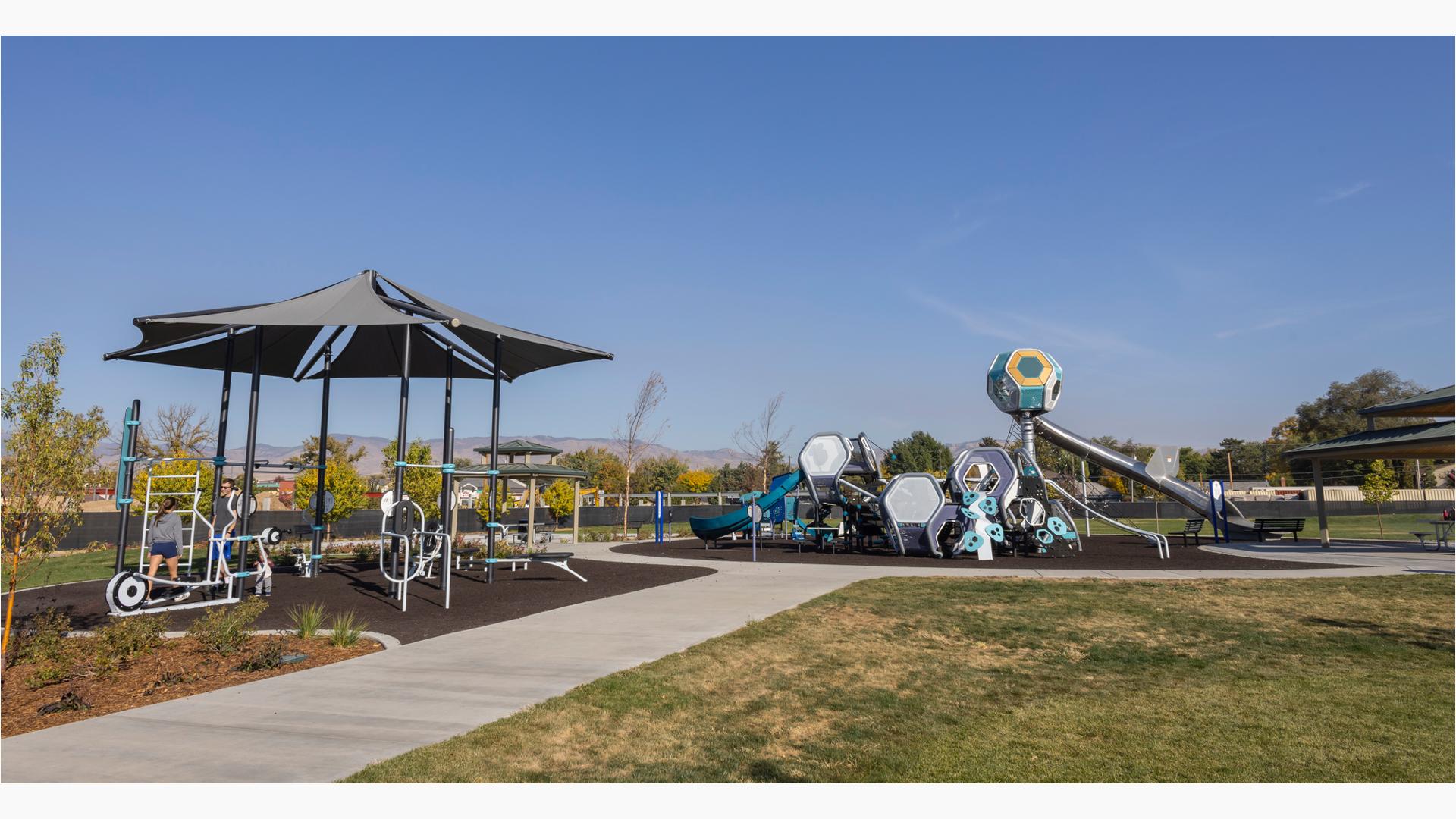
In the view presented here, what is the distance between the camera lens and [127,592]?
9.83 meters

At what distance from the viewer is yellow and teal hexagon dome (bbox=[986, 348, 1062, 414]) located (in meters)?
24.7

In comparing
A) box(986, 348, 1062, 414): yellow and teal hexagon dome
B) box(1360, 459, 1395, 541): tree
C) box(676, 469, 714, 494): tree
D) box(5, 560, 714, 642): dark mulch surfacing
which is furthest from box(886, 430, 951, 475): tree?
box(5, 560, 714, 642): dark mulch surfacing

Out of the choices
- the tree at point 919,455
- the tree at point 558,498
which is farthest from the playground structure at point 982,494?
the tree at point 919,455

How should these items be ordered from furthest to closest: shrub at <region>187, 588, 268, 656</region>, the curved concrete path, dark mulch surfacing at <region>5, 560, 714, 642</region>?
1. dark mulch surfacing at <region>5, 560, 714, 642</region>
2. shrub at <region>187, 588, 268, 656</region>
3. the curved concrete path

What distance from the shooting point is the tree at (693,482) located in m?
94.4

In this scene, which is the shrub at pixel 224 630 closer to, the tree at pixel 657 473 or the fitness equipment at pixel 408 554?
the fitness equipment at pixel 408 554

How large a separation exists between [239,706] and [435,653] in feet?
7.10

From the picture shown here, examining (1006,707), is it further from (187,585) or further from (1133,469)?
(1133,469)

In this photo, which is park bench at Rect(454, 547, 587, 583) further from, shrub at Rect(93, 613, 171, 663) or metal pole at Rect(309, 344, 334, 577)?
shrub at Rect(93, 613, 171, 663)

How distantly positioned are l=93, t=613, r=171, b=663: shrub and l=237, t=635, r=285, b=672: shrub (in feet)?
3.17

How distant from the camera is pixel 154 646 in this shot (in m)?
7.88

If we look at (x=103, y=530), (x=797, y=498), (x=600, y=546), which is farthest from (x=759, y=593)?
(x=103, y=530)

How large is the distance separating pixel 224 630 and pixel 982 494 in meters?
17.4

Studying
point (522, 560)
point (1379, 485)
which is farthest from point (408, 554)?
point (1379, 485)
